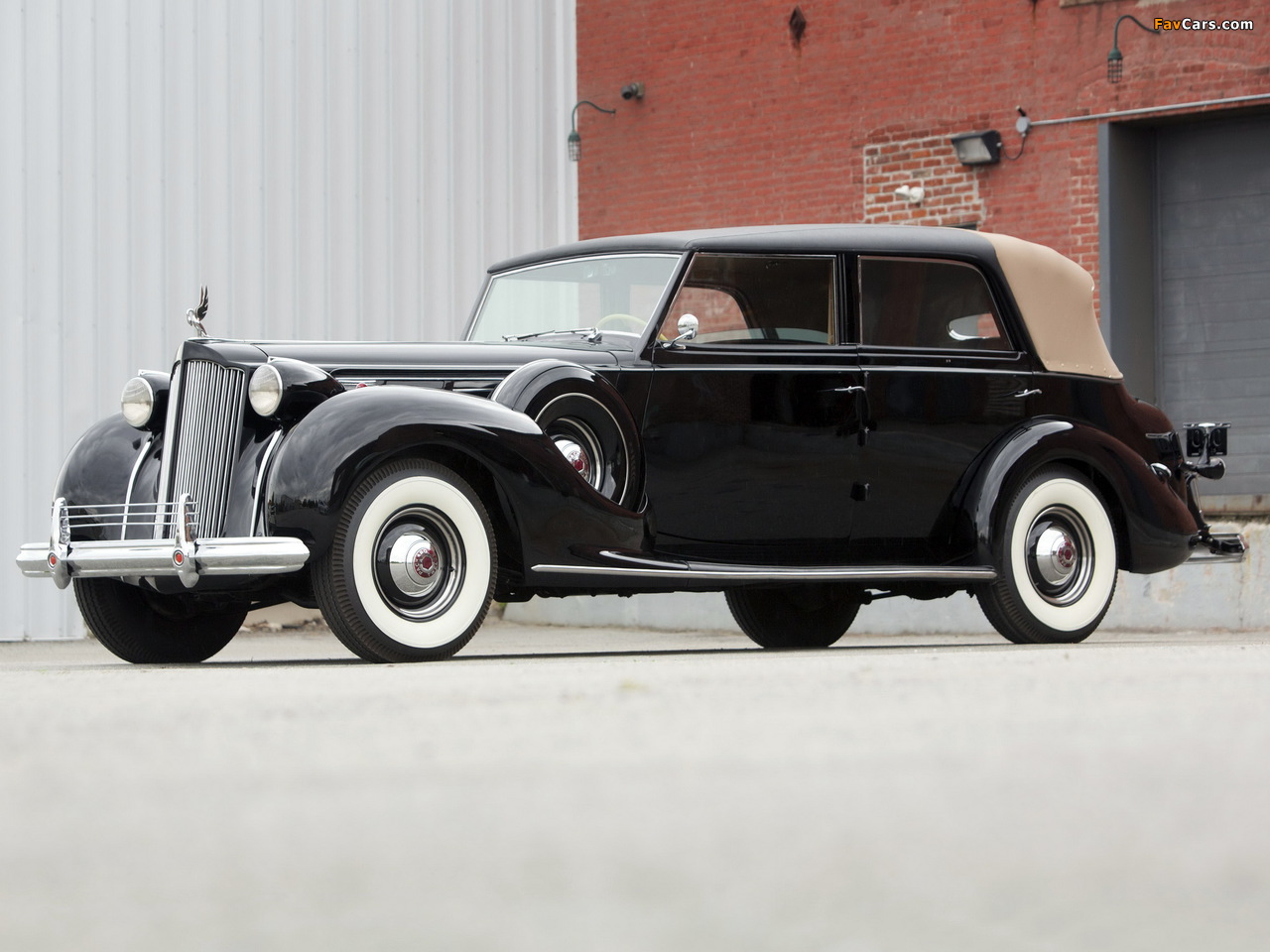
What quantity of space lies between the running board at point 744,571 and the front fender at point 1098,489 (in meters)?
0.22

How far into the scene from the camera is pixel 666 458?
6656 millimetres

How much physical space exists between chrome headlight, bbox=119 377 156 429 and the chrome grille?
0.45 meters

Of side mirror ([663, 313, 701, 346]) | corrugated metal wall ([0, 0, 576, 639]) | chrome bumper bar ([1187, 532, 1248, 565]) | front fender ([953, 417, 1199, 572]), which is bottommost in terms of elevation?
chrome bumper bar ([1187, 532, 1248, 565])

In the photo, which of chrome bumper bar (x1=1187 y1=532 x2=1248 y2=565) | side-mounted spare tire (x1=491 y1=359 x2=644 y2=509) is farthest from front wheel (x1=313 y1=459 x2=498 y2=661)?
chrome bumper bar (x1=1187 y1=532 x2=1248 y2=565)

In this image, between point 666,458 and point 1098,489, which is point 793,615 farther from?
point 666,458

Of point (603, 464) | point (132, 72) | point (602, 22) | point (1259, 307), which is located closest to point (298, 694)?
point (603, 464)

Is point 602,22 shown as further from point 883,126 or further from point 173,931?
point 173,931

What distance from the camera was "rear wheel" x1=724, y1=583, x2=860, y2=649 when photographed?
823 cm

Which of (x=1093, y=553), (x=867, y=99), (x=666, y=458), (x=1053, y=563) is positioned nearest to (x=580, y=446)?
(x=666, y=458)

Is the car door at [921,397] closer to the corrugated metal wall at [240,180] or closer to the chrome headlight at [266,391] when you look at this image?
the chrome headlight at [266,391]

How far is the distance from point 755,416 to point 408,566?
69.7 inches

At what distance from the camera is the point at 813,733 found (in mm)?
3459

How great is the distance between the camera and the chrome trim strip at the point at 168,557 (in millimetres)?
5504

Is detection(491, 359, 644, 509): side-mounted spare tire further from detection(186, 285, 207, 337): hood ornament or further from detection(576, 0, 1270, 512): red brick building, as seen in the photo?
detection(576, 0, 1270, 512): red brick building
